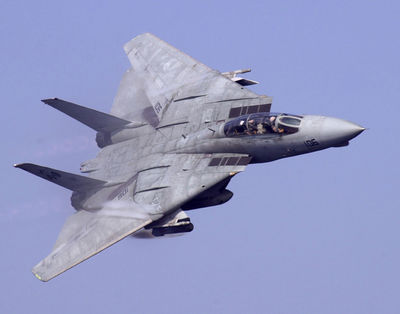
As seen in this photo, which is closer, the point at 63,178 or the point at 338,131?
the point at 338,131

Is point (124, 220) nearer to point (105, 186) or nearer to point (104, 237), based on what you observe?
point (104, 237)

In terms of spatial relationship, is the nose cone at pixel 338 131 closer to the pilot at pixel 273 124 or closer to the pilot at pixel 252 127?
the pilot at pixel 273 124

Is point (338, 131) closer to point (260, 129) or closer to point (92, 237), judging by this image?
point (260, 129)

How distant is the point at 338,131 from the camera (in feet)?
128

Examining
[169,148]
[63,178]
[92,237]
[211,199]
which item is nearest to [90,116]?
[63,178]

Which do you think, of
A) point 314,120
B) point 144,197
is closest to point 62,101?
point 144,197

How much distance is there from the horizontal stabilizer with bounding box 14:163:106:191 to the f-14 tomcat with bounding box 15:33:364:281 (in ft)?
0.16

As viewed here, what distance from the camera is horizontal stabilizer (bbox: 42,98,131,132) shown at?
153 ft

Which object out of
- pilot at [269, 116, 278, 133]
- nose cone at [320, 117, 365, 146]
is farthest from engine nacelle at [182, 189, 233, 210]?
nose cone at [320, 117, 365, 146]

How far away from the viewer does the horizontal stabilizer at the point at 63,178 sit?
43.8 metres

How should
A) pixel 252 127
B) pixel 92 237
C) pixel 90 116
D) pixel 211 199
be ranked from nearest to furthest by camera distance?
pixel 252 127 → pixel 211 199 → pixel 92 237 → pixel 90 116

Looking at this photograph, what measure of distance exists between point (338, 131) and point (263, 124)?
3.46 meters

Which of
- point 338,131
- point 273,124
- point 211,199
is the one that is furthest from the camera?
point 211,199

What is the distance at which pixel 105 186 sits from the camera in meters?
45.0
